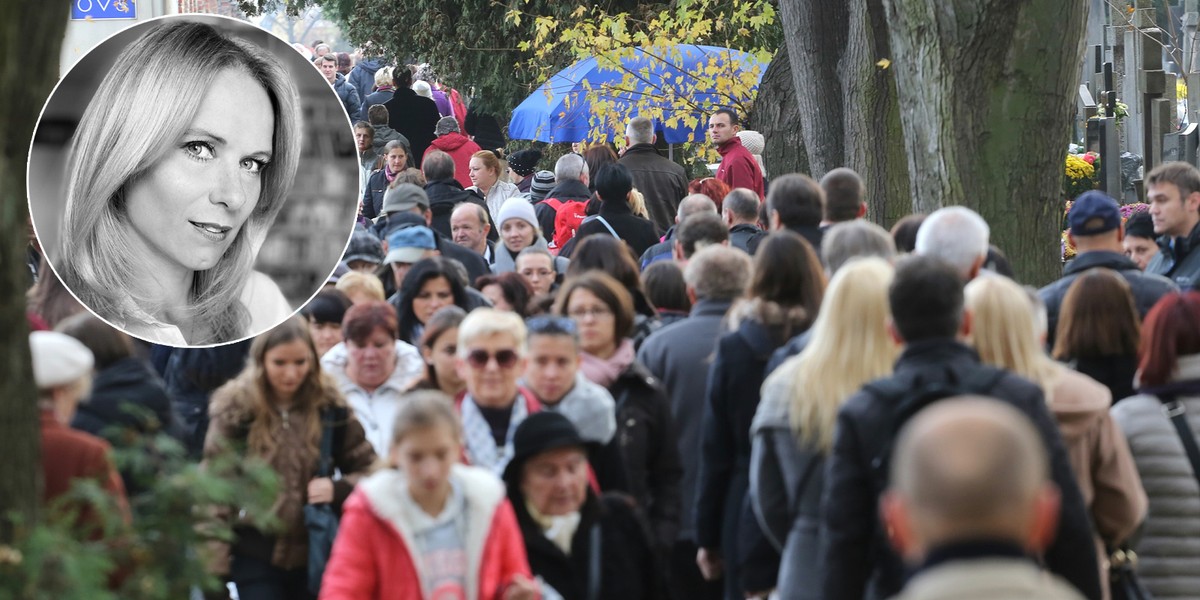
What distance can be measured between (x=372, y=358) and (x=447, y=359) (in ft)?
1.78

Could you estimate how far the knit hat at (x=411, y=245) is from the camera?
10.3m

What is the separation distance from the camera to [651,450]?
269 inches

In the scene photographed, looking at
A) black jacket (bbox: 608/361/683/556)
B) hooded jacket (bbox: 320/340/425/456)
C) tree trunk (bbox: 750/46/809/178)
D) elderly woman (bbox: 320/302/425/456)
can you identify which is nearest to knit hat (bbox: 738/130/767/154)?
tree trunk (bbox: 750/46/809/178)

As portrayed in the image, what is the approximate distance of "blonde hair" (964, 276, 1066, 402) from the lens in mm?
5504

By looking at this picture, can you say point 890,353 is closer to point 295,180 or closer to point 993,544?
point 295,180

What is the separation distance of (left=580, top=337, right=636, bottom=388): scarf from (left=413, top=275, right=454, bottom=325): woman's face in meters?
1.61

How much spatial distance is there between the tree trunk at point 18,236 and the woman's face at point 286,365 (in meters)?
2.89

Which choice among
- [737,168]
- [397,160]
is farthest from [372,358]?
[397,160]

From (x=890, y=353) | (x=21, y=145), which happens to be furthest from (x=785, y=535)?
(x=21, y=145)

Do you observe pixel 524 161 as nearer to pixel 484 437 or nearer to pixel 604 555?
pixel 484 437

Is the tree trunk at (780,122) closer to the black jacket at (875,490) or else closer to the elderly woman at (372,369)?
the elderly woman at (372,369)

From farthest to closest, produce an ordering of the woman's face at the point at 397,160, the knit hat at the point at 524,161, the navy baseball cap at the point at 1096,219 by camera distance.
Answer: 1. the knit hat at the point at 524,161
2. the woman's face at the point at 397,160
3. the navy baseball cap at the point at 1096,219

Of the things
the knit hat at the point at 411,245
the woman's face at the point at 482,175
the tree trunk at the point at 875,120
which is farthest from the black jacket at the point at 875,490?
the woman's face at the point at 482,175

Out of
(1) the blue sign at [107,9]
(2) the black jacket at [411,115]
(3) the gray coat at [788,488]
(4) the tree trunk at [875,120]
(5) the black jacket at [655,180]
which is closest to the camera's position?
(3) the gray coat at [788,488]
